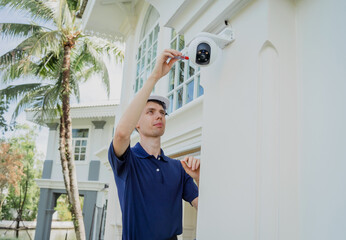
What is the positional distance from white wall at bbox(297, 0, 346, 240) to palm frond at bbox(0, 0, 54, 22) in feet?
33.9

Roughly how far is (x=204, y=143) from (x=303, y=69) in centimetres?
68

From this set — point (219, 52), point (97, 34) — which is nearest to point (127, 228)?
point (219, 52)

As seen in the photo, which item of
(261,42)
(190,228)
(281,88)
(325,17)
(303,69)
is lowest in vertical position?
(190,228)

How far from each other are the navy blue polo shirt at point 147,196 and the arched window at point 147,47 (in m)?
3.74

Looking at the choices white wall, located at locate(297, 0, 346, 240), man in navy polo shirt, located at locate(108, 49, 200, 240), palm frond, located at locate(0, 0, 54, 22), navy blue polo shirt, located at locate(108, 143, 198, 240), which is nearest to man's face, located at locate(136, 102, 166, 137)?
man in navy polo shirt, located at locate(108, 49, 200, 240)

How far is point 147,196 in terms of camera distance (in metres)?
2.09

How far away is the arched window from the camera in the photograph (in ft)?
19.6

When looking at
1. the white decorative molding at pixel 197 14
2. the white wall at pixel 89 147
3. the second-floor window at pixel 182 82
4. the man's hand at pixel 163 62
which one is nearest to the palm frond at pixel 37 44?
the white wall at pixel 89 147

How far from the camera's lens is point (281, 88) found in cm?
170

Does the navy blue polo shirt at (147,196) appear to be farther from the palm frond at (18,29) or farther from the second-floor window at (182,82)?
the palm frond at (18,29)

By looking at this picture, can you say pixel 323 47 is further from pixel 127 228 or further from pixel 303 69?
pixel 127 228

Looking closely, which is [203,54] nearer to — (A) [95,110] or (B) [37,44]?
(B) [37,44]

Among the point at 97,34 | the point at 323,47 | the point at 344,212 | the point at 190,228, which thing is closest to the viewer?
the point at 344,212

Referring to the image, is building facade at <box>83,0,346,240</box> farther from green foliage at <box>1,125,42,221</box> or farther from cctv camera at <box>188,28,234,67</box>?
green foliage at <box>1,125,42,221</box>
